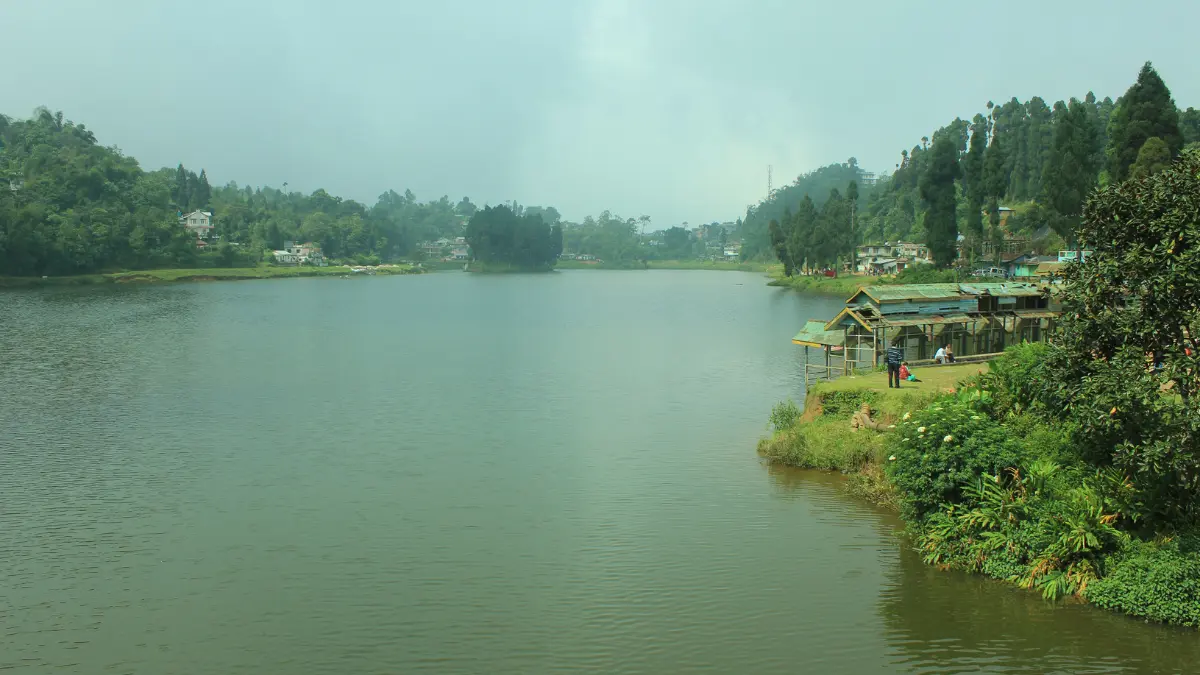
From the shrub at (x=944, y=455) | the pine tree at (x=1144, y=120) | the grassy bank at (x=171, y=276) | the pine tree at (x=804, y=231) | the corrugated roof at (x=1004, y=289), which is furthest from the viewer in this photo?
the pine tree at (x=804, y=231)

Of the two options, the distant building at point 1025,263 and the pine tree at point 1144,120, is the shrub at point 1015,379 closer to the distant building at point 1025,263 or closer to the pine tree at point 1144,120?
the pine tree at point 1144,120

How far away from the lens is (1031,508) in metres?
18.9

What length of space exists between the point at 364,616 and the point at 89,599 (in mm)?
5616

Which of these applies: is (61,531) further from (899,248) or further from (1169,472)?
(899,248)

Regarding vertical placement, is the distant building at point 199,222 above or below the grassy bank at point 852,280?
above

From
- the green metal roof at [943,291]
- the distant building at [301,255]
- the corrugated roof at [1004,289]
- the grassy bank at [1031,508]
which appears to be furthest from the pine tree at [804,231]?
the grassy bank at [1031,508]

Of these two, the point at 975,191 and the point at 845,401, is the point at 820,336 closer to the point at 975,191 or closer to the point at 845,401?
the point at 845,401

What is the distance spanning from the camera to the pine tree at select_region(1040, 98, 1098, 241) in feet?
247

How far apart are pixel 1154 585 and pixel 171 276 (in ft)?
458

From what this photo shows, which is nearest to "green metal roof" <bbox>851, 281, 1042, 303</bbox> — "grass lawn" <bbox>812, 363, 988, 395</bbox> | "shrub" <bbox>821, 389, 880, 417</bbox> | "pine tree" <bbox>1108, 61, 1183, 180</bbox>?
"grass lawn" <bbox>812, 363, 988, 395</bbox>

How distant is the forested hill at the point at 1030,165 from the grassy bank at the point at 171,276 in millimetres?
83914

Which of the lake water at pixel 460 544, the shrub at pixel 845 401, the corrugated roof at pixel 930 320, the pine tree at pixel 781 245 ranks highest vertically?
the pine tree at pixel 781 245

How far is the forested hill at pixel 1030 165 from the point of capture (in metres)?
62.6

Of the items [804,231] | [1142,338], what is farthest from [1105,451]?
[804,231]
